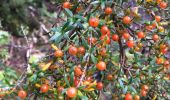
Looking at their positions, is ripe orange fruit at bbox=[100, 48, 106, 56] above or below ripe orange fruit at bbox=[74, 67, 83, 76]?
below

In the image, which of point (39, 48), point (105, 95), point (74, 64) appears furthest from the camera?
point (39, 48)

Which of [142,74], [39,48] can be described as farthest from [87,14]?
[39,48]

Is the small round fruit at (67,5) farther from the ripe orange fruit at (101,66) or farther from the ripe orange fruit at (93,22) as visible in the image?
the ripe orange fruit at (101,66)

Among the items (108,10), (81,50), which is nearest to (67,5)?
(108,10)

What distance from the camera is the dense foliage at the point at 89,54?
5.26 feet

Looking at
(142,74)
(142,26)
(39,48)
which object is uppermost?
(142,26)

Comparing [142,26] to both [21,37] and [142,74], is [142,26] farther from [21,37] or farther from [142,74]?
[21,37]

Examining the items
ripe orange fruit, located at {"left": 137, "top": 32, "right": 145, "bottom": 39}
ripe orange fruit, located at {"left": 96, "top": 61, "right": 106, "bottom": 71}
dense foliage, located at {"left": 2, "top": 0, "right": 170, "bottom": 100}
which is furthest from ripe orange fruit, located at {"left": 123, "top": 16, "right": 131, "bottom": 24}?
ripe orange fruit, located at {"left": 96, "top": 61, "right": 106, "bottom": 71}

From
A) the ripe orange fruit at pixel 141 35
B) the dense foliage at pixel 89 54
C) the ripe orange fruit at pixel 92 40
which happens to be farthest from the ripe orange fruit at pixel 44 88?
the ripe orange fruit at pixel 141 35

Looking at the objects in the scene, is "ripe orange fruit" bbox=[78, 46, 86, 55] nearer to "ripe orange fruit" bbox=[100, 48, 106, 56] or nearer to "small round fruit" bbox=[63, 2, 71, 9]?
"ripe orange fruit" bbox=[100, 48, 106, 56]

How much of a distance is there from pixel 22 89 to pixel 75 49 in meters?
0.34

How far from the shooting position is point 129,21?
177cm

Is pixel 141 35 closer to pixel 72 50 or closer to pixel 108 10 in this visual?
pixel 108 10

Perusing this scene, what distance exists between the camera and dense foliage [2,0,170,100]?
160 centimetres
